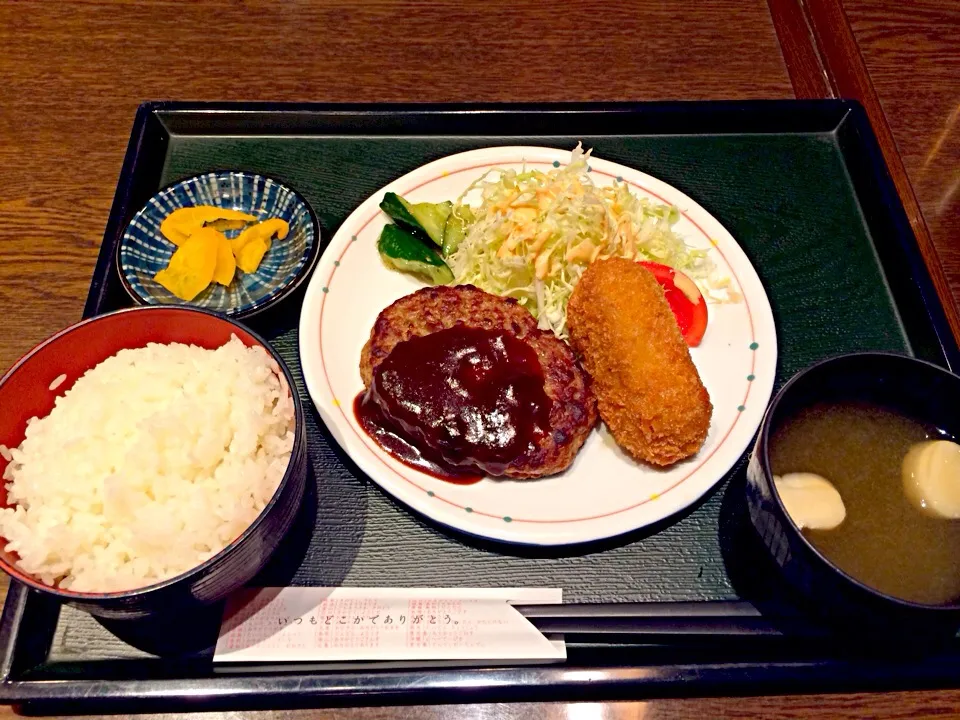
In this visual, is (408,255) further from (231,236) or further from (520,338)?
(231,236)

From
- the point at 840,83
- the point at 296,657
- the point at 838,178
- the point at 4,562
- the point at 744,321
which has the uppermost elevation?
the point at 840,83

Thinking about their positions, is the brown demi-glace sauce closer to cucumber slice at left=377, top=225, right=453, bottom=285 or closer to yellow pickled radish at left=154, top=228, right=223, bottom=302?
cucumber slice at left=377, top=225, right=453, bottom=285

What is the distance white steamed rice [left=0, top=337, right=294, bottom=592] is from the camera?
1611 mm

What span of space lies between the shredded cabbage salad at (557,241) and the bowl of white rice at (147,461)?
99cm

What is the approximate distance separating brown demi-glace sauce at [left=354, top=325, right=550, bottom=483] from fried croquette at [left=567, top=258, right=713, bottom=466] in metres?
0.24

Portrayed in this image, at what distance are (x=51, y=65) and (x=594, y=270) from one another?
2.61 metres

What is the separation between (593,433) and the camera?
220 cm

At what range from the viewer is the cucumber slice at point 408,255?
2.45m

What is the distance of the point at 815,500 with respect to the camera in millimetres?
1731

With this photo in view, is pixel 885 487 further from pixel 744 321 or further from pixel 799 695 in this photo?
pixel 744 321

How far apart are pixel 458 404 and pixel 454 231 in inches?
33.5

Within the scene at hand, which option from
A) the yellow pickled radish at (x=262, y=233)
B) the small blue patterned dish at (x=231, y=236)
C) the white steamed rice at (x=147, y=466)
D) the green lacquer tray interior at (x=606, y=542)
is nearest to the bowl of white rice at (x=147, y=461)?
the white steamed rice at (x=147, y=466)

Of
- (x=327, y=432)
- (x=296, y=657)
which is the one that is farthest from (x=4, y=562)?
(x=327, y=432)

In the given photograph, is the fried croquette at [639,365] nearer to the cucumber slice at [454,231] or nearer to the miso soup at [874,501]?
the miso soup at [874,501]
